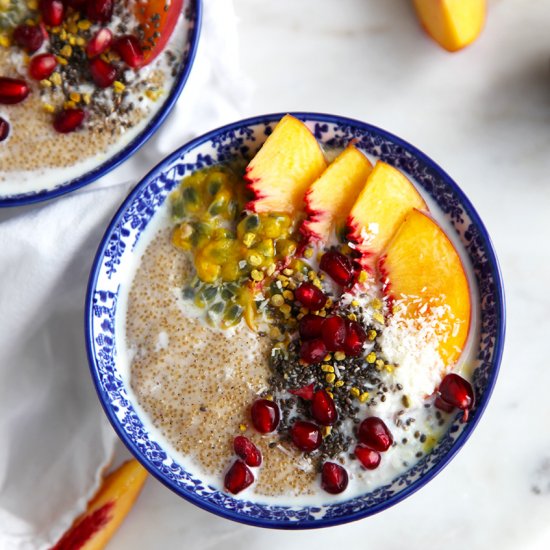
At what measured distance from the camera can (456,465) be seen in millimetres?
1831

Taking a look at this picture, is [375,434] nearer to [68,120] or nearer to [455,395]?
[455,395]

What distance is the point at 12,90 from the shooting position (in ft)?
5.75

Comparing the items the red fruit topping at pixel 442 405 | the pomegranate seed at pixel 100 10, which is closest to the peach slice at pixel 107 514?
the red fruit topping at pixel 442 405

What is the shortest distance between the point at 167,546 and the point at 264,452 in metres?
0.41

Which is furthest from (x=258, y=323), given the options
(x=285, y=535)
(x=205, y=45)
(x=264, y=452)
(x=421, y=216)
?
(x=205, y=45)

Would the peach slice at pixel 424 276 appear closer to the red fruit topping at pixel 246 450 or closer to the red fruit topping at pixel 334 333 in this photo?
the red fruit topping at pixel 334 333

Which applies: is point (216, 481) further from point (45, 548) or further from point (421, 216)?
point (421, 216)

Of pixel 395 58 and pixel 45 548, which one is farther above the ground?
pixel 395 58

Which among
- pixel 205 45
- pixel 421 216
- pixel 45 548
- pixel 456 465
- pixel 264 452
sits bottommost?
pixel 45 548

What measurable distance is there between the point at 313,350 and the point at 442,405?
11.9 inches

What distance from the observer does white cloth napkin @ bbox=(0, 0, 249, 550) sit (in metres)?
1.80

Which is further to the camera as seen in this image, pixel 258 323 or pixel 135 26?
pixel 135 26

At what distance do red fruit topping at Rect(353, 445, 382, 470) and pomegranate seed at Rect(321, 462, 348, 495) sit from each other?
0.16ft

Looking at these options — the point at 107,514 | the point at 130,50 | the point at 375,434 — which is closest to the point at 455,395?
the point at 375,434
